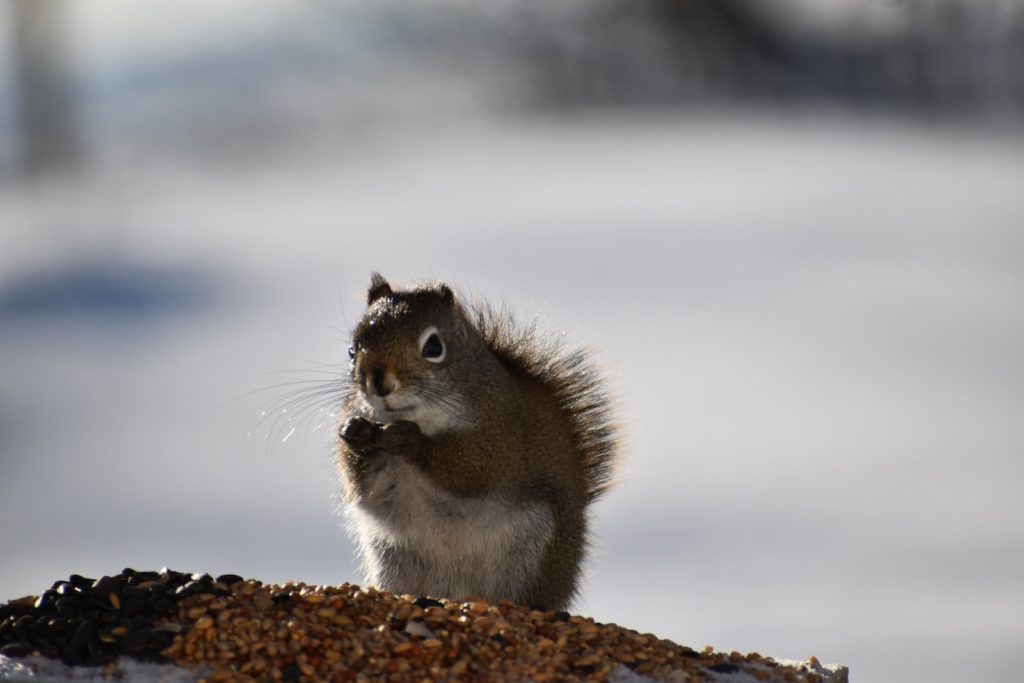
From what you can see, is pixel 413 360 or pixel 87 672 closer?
pixel 87 672

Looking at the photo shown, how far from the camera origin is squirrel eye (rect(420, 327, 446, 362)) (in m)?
2.63

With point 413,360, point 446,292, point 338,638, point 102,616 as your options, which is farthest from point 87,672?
point 446,292

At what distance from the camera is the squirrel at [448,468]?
102 inches

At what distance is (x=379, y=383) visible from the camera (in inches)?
100.0

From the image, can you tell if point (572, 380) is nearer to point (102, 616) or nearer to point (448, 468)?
point (448, 468)

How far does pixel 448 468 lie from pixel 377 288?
447 mm

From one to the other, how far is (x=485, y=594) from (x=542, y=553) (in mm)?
133

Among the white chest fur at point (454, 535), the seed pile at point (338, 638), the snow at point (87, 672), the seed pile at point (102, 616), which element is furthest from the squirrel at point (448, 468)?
the snow at point (87, 672)

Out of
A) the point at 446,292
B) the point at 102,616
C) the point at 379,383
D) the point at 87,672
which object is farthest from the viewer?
the point at 446,292

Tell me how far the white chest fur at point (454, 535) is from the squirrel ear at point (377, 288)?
1.16 feet

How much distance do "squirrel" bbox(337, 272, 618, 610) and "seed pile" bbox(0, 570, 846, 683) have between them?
10.6 inches

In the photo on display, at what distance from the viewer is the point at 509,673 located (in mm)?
2088

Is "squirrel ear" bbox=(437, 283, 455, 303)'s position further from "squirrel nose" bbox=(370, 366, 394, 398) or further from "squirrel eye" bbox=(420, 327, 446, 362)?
"squirrel nose" bbox=(370, 366, 394, 398)

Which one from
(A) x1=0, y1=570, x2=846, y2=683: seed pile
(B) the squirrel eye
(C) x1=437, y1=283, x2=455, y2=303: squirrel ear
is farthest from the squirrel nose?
(A) x1=0, y1=570, x2=846, y2=683: seed pile
